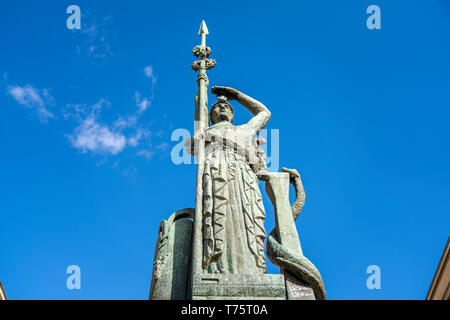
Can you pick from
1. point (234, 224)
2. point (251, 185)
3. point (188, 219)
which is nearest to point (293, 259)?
point (234, 224)

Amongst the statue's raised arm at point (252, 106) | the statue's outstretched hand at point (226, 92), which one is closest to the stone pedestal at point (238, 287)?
the statue's raised arm at point (252, 106)

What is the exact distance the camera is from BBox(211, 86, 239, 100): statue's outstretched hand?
9.52 metres

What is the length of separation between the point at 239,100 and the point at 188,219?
132 inches

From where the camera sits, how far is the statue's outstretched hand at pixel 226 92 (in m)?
9.52

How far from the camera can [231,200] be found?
23.6 ft

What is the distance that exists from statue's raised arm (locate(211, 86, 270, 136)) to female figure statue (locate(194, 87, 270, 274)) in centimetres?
2

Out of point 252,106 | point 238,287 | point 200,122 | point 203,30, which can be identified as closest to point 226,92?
point 252,106

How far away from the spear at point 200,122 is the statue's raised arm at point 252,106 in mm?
404

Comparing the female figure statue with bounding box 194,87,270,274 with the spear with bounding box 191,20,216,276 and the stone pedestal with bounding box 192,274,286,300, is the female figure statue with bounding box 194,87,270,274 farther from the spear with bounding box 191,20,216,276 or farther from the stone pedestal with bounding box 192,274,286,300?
the stone pedestal with bounding box 192,274,286,300

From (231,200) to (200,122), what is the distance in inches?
92.7

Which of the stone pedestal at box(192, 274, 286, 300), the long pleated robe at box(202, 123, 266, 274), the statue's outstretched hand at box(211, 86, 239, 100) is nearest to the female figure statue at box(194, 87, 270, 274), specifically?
the long pleated robe at box(202, 123, 266, 274)

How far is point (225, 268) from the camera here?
632 cm
